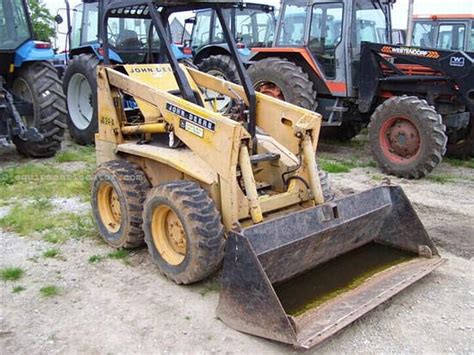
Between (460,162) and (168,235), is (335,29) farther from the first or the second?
(168,235)

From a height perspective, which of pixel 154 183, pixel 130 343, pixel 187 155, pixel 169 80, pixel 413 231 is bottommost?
pixel 130 343

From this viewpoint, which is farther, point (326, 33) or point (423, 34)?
point (423, 34)

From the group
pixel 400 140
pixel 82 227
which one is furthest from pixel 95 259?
pixel 400 140

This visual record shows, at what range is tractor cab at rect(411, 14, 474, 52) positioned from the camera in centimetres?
1038

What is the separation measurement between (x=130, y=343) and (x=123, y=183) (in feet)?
4.53

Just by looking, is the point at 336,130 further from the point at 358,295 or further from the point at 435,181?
the point at 358,295

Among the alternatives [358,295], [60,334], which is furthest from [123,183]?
[358,295]

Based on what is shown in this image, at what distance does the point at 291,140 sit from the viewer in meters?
4.08

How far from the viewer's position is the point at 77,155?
24.1 feet

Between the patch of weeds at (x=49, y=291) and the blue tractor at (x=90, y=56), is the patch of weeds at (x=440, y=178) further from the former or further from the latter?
the patch of weeds at (x=49, y=291)

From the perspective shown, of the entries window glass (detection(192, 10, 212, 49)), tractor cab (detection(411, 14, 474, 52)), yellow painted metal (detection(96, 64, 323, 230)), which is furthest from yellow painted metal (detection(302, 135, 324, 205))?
tractor cab (detection(411, 14, 474, 52))

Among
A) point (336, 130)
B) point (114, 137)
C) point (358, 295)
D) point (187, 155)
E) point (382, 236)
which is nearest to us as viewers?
point (358, 295)

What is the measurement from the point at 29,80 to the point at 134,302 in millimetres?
4490

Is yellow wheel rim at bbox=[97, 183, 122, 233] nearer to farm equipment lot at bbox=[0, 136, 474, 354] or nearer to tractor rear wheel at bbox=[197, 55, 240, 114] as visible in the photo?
farm equipment lot at bbox=[0, 136, 474, 354]
